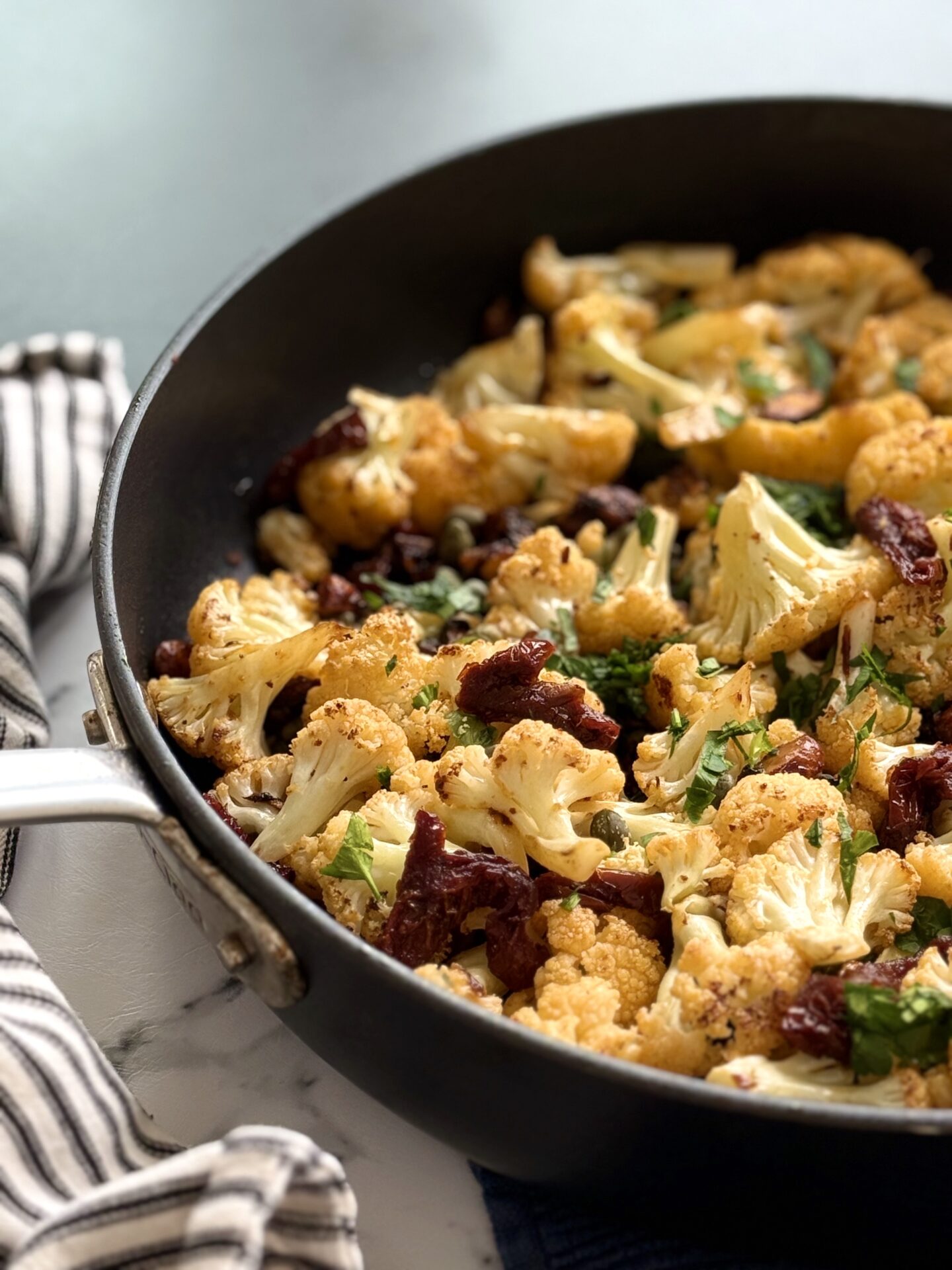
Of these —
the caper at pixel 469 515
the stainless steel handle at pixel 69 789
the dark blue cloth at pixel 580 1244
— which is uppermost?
the stainless steel handle at pixel 69 789

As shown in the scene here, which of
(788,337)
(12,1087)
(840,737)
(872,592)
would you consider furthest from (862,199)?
(12,1087)

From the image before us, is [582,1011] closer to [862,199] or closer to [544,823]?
[544,823]

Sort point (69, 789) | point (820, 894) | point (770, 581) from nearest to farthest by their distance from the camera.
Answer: point (69, 789) → point (820, 894) → point (770, 581)

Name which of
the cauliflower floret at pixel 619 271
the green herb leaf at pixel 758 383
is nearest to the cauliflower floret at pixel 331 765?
the green herb leaf at pixel 758 383

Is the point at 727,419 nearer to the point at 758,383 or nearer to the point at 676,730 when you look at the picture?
the point at 758,383

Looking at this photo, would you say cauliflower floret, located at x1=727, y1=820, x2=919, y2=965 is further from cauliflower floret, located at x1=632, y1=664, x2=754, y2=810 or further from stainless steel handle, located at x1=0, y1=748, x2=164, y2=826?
stainless steel handle, located at x1=0, y1=748, x2=164, y2=826

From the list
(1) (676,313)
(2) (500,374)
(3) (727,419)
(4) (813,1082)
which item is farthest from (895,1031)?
(1) (676,313)

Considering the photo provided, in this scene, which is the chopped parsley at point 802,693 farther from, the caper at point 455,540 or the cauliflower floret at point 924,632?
the caper at point 455,540
